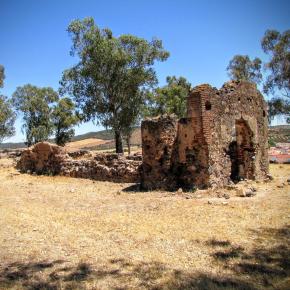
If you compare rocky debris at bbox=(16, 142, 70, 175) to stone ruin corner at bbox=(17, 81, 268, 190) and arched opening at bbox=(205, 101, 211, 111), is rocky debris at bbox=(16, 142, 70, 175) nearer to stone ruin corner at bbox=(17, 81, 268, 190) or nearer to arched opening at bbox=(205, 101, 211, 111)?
stone ruin corner at bbox=(17, 81, 268, 190)

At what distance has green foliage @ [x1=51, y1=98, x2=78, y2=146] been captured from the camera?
39281 mm

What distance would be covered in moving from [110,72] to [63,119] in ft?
51.0

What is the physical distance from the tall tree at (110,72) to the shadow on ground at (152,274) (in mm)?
20825

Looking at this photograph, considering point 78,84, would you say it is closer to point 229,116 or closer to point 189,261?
point 229,116

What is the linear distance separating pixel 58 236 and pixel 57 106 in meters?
34.3

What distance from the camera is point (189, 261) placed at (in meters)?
5.56

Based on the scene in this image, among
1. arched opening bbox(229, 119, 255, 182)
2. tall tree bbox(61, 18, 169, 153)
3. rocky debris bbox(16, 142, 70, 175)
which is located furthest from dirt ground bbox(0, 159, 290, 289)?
tall tree bbox(61, 18, 169, 153)

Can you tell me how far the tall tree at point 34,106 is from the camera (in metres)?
39.8

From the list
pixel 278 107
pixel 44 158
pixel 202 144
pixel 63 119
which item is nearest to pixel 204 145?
pixel 202 144

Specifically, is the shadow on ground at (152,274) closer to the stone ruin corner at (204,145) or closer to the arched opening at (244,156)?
the stone ruin corner at (204,145)

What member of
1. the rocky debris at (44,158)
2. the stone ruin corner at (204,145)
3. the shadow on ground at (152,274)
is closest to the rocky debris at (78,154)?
the rocky debris at (44,158)

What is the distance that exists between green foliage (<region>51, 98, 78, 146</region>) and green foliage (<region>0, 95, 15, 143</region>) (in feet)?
14.8

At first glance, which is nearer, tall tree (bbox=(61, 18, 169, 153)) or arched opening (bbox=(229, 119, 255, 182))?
arched opening (bbox=(229, 119, 255, 182))

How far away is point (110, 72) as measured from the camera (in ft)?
83.9
